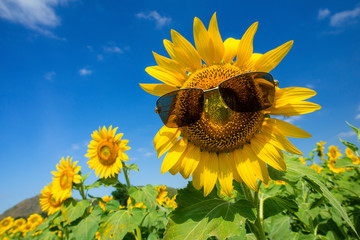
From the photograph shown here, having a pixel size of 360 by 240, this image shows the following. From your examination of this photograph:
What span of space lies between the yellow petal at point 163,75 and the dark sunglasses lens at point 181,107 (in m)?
0.18

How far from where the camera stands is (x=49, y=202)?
5.28 meters

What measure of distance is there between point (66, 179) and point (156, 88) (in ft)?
13.0

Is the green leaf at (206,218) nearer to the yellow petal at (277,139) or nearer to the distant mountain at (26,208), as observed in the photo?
the yellow petal at (277,139)

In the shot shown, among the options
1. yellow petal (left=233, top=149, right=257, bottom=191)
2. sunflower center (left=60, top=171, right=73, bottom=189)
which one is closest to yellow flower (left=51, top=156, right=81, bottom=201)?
sunflower center (left=60, top=171, right=73, bottom=189)

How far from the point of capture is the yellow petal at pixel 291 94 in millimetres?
1565

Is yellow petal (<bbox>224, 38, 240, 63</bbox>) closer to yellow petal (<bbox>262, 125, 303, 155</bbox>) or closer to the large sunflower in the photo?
the large sunflower

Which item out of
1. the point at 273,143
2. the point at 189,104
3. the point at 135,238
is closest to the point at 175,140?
the point at 189,104

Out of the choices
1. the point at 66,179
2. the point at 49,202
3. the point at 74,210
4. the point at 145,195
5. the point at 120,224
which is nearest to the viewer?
the point at 120,224

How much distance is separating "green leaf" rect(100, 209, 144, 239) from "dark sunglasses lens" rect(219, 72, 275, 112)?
2468 mm

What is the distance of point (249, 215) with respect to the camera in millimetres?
1443

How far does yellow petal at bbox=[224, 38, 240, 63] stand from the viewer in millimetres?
1763

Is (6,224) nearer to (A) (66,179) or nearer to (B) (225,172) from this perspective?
(A) (66,179)

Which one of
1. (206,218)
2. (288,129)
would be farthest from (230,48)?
(206,218)

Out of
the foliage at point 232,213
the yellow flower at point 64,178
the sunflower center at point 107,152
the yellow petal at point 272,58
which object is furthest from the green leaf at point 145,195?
the yellow petal at point 272,58
